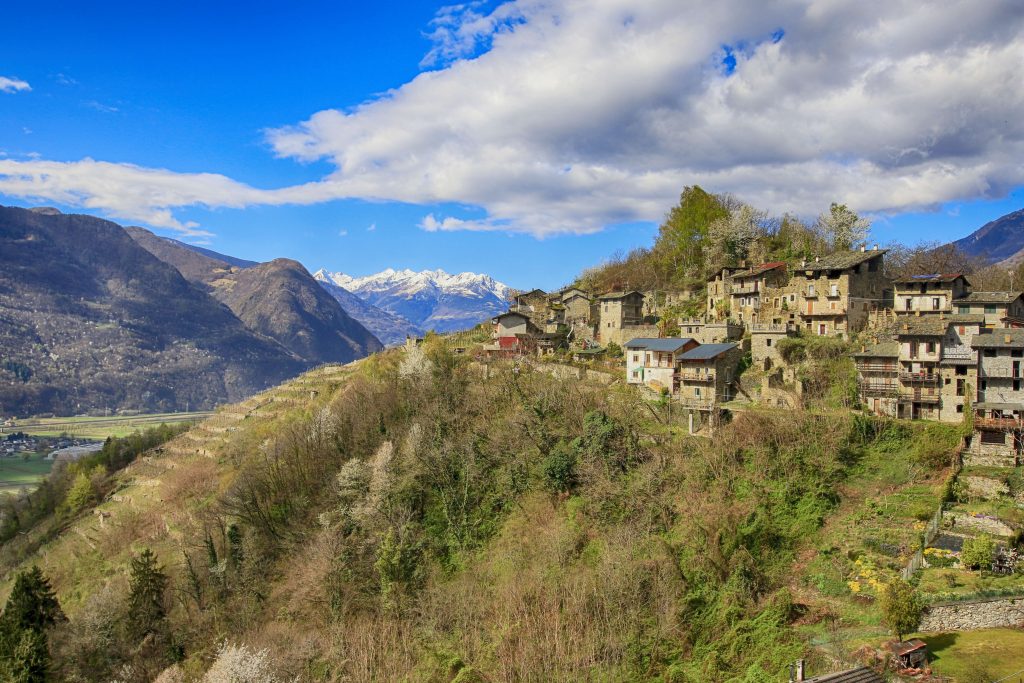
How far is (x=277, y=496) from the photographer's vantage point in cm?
5488

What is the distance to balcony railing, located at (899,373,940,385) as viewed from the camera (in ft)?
127

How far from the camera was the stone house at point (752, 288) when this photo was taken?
54.1 meters

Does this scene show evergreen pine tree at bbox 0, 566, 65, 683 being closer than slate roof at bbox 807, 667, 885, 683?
No

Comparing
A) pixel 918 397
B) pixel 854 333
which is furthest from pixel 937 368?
pixel 854 333

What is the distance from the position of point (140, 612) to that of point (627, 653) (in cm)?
3219

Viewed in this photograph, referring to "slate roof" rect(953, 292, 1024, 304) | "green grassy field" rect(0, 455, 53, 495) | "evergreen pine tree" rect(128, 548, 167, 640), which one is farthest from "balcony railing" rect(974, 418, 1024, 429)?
"green grassy field" rect(0, 455, 53, 495)

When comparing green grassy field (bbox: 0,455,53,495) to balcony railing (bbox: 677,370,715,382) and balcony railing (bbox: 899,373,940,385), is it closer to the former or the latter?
balcony railing (bbox: 677,370,715,382)

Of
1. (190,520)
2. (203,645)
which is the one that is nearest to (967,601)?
(203,645)

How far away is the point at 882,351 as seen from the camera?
41031 millimetres

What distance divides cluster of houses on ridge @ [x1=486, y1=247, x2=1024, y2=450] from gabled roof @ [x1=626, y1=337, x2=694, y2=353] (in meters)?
0.10

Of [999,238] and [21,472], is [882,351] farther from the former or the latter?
[999,238]

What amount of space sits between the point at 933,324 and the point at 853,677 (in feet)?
80.6

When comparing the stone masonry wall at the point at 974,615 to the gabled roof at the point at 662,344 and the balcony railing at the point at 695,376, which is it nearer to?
the balcony railing at the point at 695,376

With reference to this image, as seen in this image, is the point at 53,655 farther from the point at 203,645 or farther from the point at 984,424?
the point at 984,424
